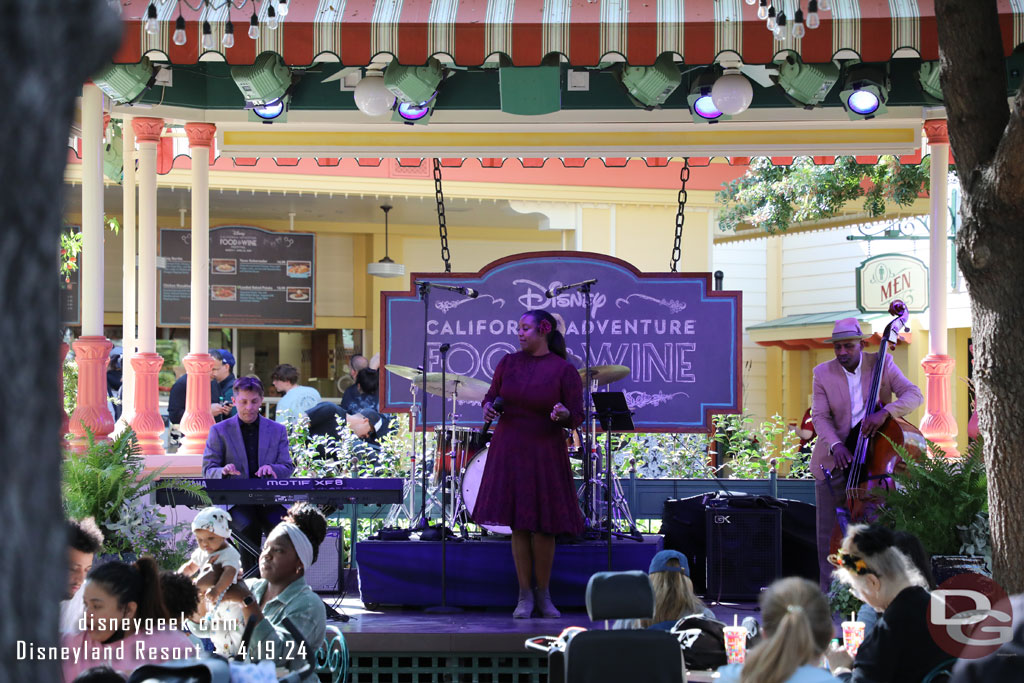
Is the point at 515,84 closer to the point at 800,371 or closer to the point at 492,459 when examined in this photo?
the point at 492,459

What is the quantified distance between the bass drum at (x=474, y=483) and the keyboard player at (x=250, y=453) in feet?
3.76

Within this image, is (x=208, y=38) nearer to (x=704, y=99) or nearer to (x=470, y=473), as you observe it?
(x=470, y=473)

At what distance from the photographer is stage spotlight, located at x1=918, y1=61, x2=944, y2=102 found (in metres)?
8.12

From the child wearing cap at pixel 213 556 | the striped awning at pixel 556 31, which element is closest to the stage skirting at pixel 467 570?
the child wearing cap at pixel 213 556

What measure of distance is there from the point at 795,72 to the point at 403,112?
9.25ft

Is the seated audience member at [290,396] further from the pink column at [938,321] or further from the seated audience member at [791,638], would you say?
the seated audience member at [791,638]

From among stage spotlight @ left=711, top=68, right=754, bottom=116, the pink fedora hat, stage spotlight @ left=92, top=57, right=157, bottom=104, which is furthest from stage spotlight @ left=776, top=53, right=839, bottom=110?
stage spotlight @ left=92, top=57, right=157, bottom=104

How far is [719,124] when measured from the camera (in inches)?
386

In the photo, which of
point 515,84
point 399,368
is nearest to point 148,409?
point 399,368

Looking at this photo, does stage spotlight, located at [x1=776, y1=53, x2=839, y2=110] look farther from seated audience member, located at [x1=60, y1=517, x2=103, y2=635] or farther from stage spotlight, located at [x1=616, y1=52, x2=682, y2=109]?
seated audience member, located at [x1=60, y1=517, x2=103, y2=635]

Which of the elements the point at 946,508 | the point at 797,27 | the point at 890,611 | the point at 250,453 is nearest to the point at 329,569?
the point at 250,453

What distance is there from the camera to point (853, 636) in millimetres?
4625

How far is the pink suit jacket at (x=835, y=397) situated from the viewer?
24.5ft

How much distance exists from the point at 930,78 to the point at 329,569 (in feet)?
17.4
